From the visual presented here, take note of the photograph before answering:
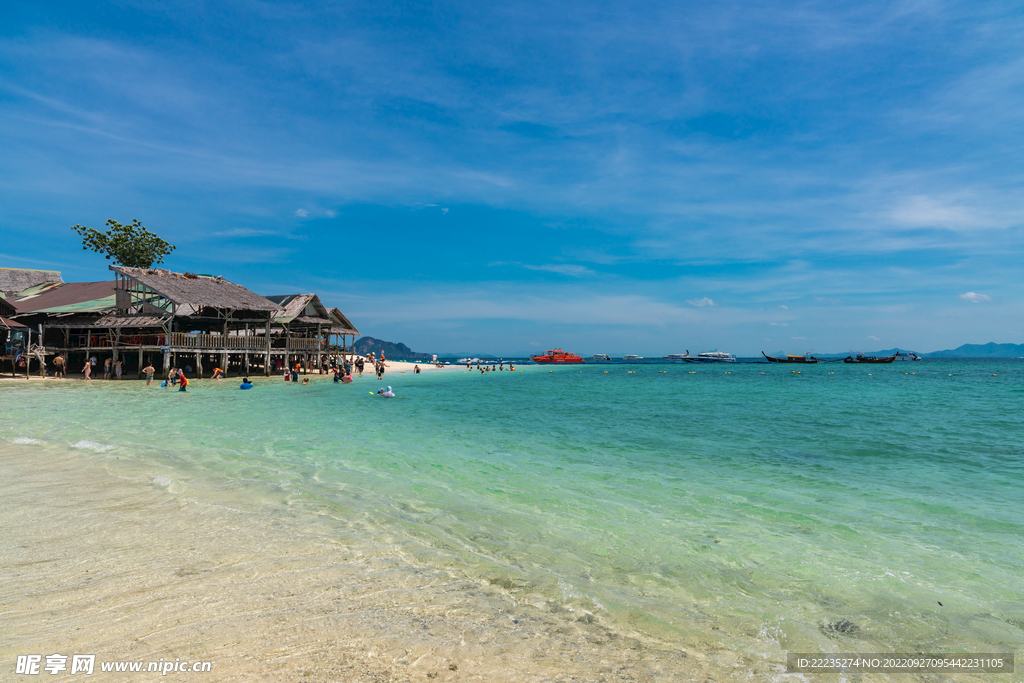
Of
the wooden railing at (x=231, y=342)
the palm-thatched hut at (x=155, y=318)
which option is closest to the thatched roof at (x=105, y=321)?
the palm-thatched hut at (x=155, y=318)

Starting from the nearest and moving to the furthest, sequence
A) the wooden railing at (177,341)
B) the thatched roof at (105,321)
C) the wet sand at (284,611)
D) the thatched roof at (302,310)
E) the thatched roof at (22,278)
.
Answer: the wet sand at (284,611), the thatched roof at (105,321), the wooden railing at (177,341), the thatched roof at (302,310), the thatched roof at (22,278)

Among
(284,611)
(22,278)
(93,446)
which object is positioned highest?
(22,278)

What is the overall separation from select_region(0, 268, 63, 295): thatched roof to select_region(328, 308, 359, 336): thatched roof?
1029 inches

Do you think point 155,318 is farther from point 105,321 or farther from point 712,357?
point 712,357

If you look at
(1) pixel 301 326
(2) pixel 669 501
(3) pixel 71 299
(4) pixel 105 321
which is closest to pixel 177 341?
(4) pixel 105 321

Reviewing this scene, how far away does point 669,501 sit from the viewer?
29.7 feet

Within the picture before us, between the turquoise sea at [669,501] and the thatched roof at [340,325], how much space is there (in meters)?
27.7

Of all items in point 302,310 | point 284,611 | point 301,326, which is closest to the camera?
point 284,611

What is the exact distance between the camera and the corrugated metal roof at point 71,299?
37.5 meters

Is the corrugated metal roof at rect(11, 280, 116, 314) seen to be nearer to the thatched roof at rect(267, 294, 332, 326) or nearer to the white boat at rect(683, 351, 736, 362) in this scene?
the thatched roof at rect(267, 294, 332, 326)

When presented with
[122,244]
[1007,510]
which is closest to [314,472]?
[1007,510]

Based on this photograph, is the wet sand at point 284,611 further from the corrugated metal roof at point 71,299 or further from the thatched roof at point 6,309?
the thatched roof at point 6,309

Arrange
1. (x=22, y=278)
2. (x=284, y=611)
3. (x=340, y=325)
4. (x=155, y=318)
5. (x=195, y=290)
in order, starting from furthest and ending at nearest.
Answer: (x=340, y=325) → (x=22, y=278) → (x=195, y=290) → (x=155, y=318) → (x=284, y=611)

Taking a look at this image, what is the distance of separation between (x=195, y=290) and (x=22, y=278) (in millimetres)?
26045
